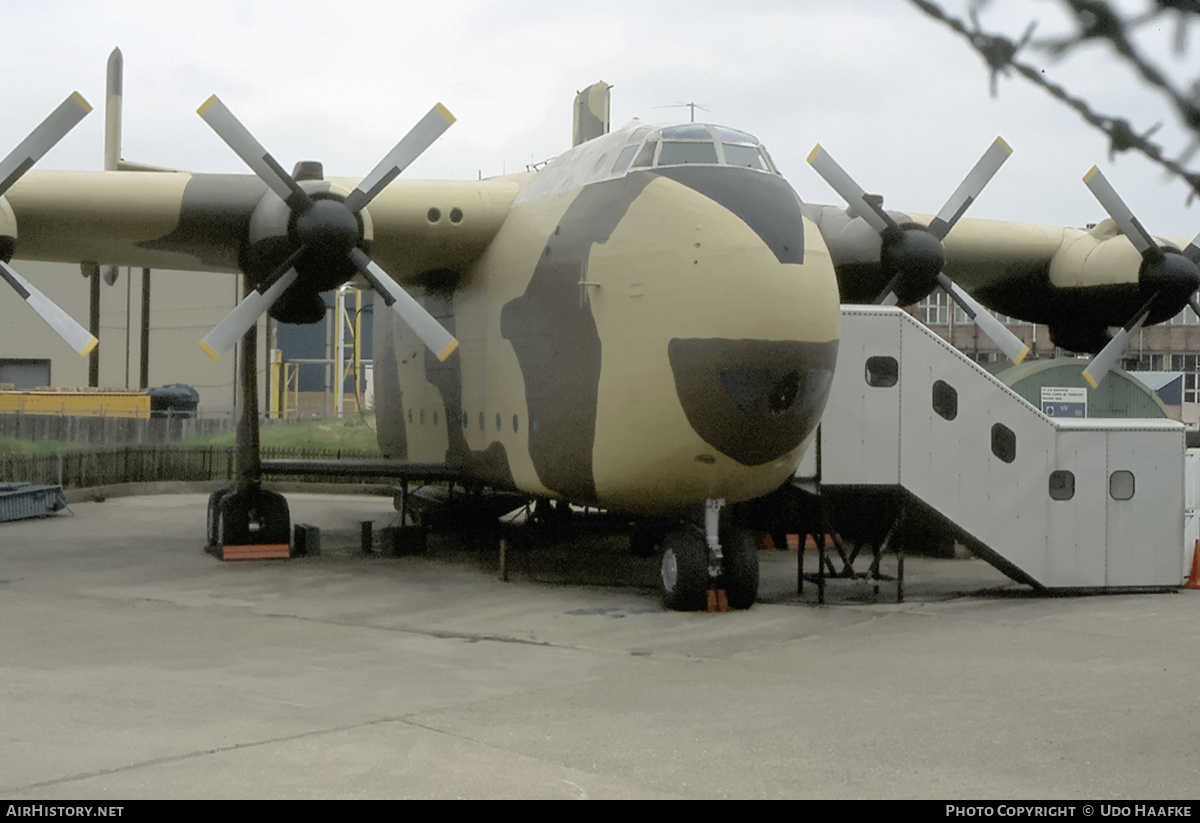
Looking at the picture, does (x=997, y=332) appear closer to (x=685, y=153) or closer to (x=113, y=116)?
(x=685, y=153)

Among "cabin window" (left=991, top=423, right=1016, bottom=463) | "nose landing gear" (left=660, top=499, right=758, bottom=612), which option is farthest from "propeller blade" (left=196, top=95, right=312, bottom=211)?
"cabin window" (left=991, top=423, right=1016, bottom=463)

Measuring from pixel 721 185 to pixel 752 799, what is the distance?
25.4 feet

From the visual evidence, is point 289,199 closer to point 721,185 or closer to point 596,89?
point 721,185

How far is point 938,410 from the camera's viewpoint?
13891 mm

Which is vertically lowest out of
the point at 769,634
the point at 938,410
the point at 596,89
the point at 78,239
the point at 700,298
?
the point at 769,634

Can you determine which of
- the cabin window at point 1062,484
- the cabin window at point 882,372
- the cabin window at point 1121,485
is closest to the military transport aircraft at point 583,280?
the cabin window at point 882,372

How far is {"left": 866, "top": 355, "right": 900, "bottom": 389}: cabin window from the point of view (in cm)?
1375

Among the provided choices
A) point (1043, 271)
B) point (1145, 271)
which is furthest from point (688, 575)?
point (1043, 271)

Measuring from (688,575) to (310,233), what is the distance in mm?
5846

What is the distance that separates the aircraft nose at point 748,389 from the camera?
458 inches

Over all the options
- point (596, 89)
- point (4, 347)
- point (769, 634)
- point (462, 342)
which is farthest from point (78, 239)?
point (4, 347)

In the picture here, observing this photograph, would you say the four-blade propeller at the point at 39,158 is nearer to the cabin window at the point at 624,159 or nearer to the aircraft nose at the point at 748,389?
the cabin window at the point at 624,159

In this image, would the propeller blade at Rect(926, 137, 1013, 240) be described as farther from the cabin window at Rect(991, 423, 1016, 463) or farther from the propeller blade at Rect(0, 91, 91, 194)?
the propeller blade at Rect(0, 91, 91, 194)

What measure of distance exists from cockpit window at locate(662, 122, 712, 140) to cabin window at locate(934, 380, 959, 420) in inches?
163
